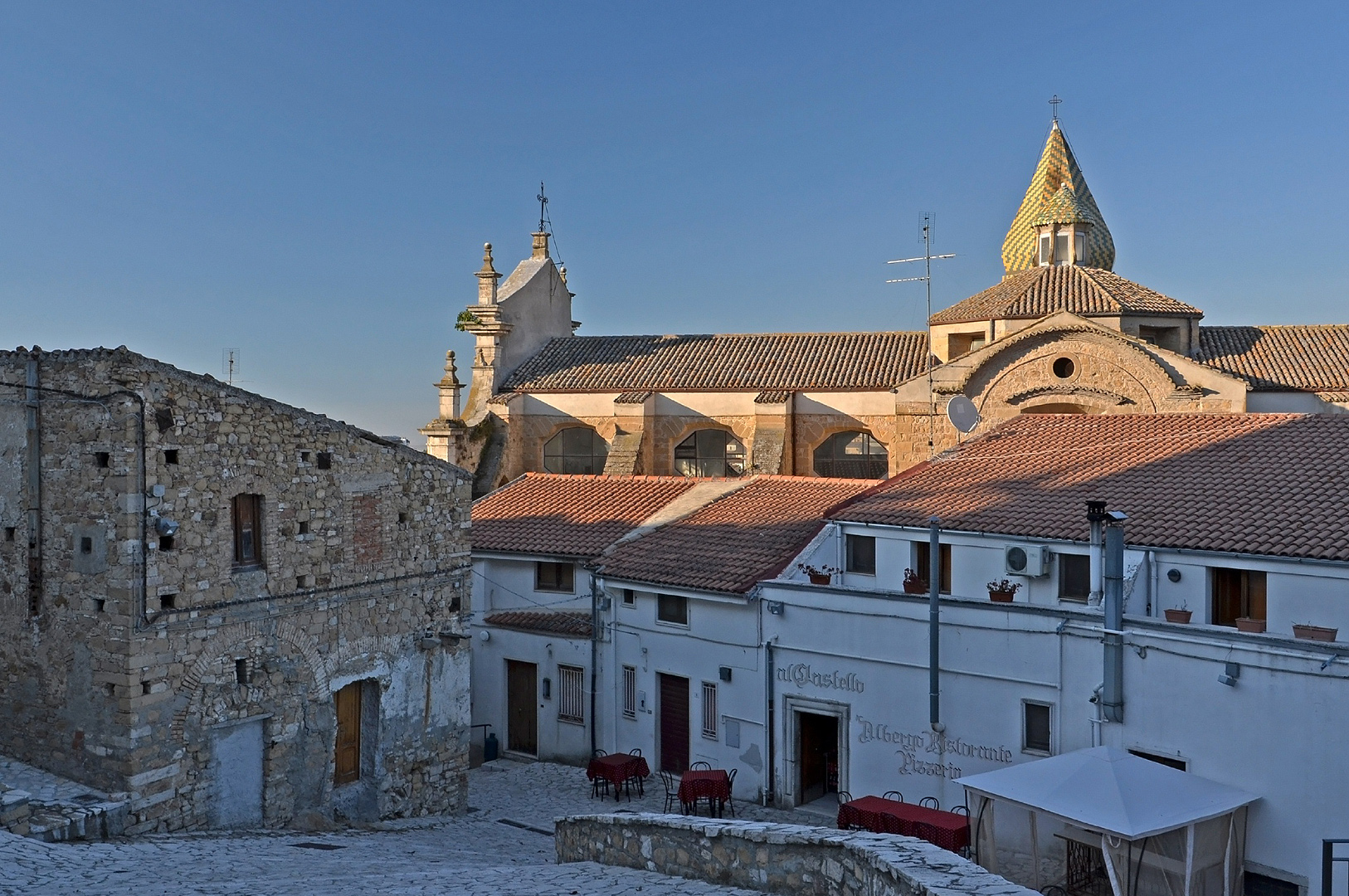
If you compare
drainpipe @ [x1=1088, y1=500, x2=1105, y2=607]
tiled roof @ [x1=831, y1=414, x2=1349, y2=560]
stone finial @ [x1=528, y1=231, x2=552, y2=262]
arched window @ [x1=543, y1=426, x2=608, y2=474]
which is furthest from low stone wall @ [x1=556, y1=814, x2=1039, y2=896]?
stone finial @ [x1=528, y1=231, x2=552, y2=262]

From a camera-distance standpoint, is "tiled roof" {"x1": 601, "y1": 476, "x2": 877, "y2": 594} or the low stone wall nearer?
the low stone wall

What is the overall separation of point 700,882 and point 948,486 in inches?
466

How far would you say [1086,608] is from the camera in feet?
53.7

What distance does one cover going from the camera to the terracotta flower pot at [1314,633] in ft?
47.8

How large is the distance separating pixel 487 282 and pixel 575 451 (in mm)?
6611

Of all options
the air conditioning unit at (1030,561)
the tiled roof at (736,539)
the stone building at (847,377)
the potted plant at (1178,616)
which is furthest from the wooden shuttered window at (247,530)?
the stone building at (847,377)

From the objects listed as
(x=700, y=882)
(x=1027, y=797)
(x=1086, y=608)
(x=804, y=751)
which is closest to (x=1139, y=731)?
(x=1086, y=608)

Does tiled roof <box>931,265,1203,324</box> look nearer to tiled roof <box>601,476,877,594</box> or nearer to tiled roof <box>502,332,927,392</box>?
tiled roof <box>502,332,927,392</box>

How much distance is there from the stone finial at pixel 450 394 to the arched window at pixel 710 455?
742 cm

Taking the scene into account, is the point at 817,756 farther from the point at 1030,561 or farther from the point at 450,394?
the point at 450,394

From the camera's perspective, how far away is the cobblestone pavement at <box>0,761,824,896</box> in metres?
10.5

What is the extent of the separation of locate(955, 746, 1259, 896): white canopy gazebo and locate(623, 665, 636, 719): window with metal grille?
8773mm

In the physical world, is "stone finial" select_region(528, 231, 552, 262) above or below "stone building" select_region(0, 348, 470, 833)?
above

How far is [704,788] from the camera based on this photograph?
1822 cm
